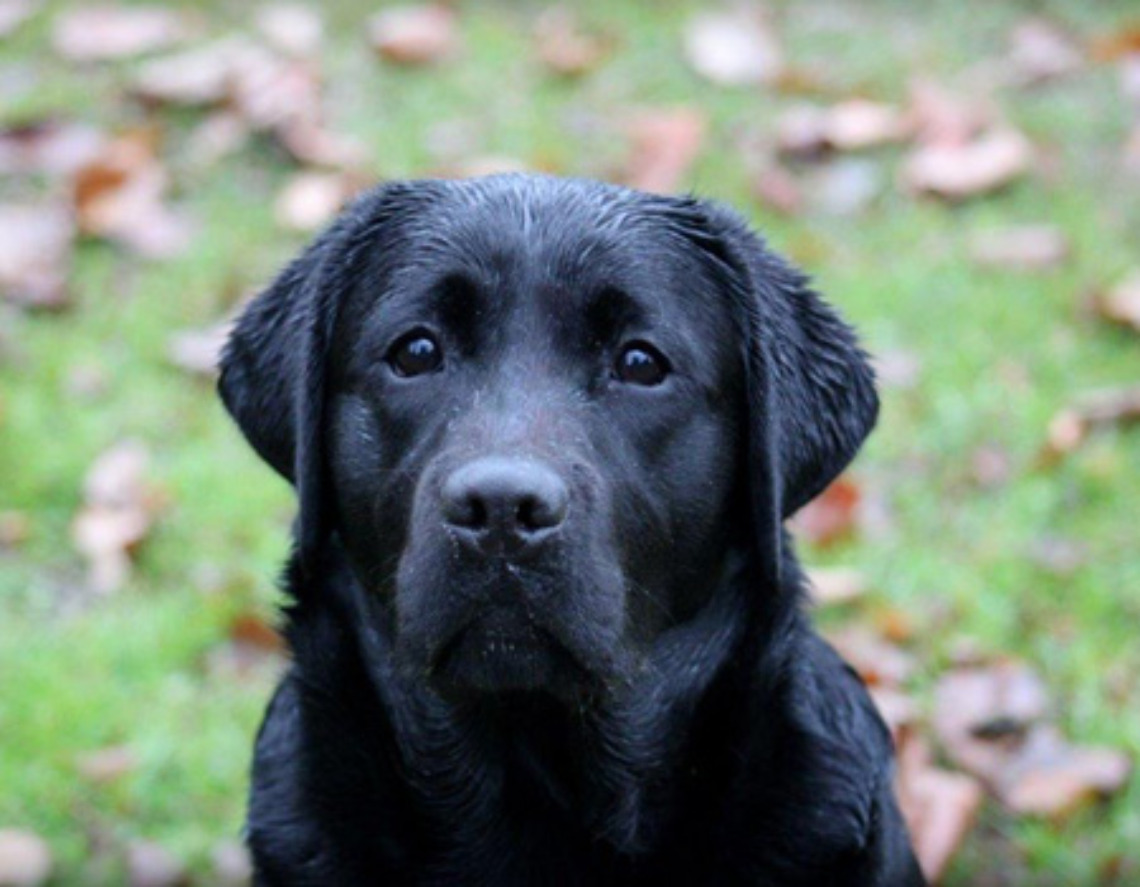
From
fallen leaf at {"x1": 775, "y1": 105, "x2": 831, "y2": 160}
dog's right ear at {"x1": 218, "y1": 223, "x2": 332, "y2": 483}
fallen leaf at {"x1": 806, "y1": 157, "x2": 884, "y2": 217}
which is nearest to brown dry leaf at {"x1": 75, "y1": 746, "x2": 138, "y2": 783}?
dog's right ear at {"x1": 218, "y1": 223, "x2": 332, "y2": 483}

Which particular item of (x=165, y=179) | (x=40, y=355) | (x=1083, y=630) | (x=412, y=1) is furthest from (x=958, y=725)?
(x=412, y=1)

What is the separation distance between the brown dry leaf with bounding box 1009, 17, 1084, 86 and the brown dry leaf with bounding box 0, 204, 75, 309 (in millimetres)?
3905

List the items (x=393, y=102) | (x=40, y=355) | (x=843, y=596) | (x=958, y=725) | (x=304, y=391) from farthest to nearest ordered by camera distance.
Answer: (x=393, y=102) → (x=40, y=355) → (x=843, y=596) → (x=958, y=725) → (x=304, y=391)

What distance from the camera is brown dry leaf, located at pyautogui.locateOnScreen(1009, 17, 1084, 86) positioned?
303 inches

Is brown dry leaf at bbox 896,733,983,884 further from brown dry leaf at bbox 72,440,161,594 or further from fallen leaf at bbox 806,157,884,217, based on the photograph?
fallen leaf at bbox 806,157,884,217

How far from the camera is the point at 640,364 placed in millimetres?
3580

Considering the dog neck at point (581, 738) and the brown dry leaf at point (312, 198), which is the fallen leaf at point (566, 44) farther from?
the dog neck at point (581, 738)

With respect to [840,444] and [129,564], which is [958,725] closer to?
[840,444]

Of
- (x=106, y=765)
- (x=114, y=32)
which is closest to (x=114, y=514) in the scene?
(x=106, y=765)

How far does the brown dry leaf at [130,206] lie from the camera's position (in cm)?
704

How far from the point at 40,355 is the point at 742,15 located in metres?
3.53

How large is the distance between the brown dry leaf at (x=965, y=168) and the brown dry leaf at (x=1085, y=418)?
51.2 inches

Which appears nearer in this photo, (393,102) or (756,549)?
(756,549)

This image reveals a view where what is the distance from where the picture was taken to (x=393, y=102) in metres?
7.85
